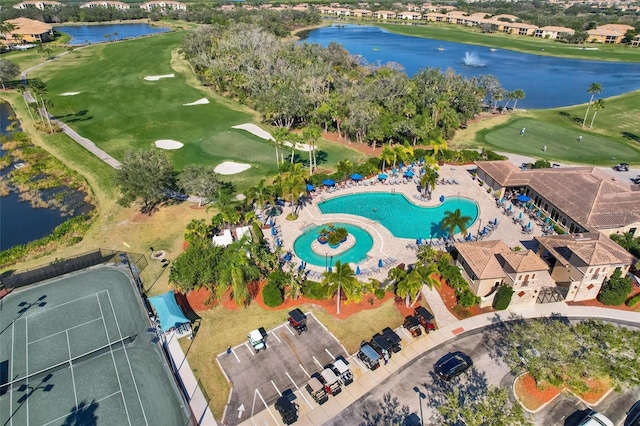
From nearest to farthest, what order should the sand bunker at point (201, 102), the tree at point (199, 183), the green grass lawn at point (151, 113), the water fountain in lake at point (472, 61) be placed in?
the tree at point (199, 183) < the green grass lawn at point (151, 113) < the sand bunker at point (201, 102) < the water fountain in lake at point (472, 61)

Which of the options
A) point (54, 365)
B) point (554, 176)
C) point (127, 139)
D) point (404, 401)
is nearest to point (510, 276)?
point (404, 401)

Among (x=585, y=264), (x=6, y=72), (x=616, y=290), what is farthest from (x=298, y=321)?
(x=6, y=72)

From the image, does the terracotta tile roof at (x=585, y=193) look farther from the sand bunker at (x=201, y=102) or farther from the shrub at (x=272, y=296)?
the sand bunker at (x=201, y=102)

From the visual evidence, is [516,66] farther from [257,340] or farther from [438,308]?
[257,340]

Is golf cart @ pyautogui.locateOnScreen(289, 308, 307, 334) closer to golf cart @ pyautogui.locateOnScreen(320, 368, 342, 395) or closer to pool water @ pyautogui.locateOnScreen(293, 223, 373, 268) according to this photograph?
golf cart @ pyautogui.locateOnScreen(320, 368, 342, 395)

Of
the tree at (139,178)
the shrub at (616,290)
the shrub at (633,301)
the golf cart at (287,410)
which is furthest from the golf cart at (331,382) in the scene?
the tree at (139,178)

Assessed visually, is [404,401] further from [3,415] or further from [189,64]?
[189,64]
